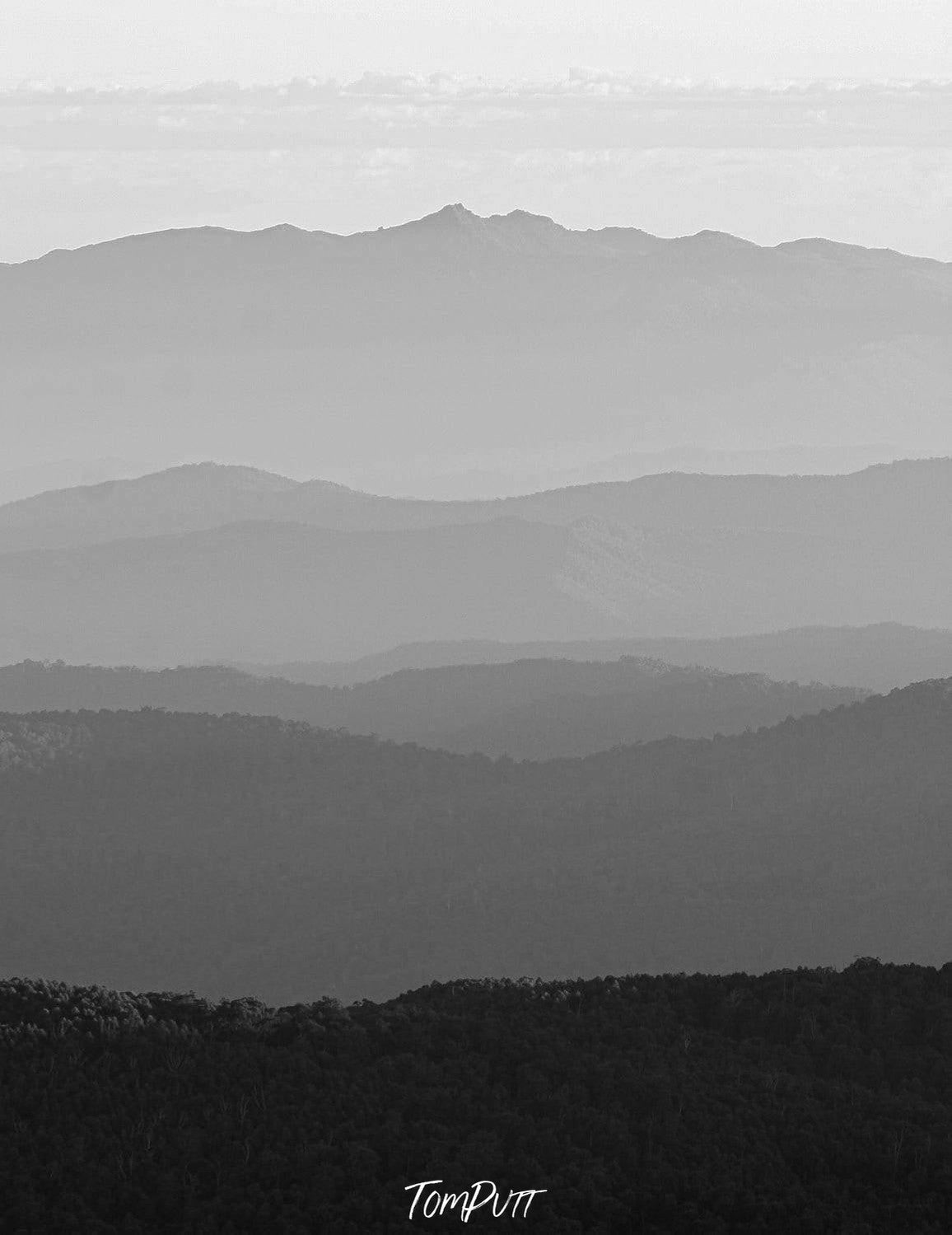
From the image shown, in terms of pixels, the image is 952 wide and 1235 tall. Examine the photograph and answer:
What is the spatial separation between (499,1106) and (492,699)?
180 ft

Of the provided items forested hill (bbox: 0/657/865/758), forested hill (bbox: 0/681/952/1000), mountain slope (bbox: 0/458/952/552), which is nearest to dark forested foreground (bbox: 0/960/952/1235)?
forested hill (bbox: 0/681/952/1000)

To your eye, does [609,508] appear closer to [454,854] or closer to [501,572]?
[501,572]

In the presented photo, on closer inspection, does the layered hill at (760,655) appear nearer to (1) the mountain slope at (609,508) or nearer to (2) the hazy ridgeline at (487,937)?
(2) the hazy ridgeline at (487,937)

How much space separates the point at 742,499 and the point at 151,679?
293ft

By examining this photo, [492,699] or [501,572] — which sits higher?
[501,572]

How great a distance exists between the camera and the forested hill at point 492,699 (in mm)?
68750

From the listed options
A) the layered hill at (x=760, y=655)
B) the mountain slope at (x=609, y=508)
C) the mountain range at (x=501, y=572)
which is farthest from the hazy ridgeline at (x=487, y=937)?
the mountain slope at (x=609, y=508)

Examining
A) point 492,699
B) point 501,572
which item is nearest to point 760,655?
point 492,699

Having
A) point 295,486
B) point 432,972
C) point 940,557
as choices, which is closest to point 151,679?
point 432,972

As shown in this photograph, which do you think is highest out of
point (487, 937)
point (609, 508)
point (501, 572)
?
point (609, 508)

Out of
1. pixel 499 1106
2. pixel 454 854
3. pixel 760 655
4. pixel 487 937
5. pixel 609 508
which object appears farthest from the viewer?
pixel 609 508

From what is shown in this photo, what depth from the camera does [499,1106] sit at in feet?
79.0

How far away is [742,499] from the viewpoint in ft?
545

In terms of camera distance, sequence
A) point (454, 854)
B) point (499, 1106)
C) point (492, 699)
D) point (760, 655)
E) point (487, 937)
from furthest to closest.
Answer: point (760, 655), point (492, 699), point (454, 854), point (487, 937), point (499, 1106)
